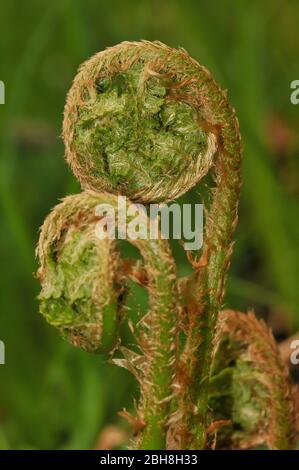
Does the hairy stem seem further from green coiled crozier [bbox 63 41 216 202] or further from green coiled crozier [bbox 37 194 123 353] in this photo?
green coiled crozier [bbox 37 194 123 353]

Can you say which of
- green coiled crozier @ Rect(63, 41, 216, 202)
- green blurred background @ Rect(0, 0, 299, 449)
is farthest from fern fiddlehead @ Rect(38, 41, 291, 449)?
green blurred background @ Rect(0, 0, 299, 449)

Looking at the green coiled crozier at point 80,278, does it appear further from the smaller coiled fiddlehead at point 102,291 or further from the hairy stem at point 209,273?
the hairy stem at point 209,273

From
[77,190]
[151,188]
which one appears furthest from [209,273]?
[77,190]

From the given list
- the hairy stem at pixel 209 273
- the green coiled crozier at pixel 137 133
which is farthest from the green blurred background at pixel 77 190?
the green coiled crozier at pixel 137 133

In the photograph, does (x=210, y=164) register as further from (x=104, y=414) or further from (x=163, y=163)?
(x=104, y=414)

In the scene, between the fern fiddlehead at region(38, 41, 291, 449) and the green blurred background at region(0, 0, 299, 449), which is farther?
the green blurred background at region(0, 0, 299, 449)

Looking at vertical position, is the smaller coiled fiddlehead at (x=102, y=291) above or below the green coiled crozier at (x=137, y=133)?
below

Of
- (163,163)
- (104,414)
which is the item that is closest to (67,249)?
(163,163)

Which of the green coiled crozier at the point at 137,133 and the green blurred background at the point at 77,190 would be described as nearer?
the green coiled crozier at the point at 137,133

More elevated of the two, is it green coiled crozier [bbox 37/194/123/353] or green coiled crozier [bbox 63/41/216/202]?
green coiled crozier [bbox 63/41/216/202]
